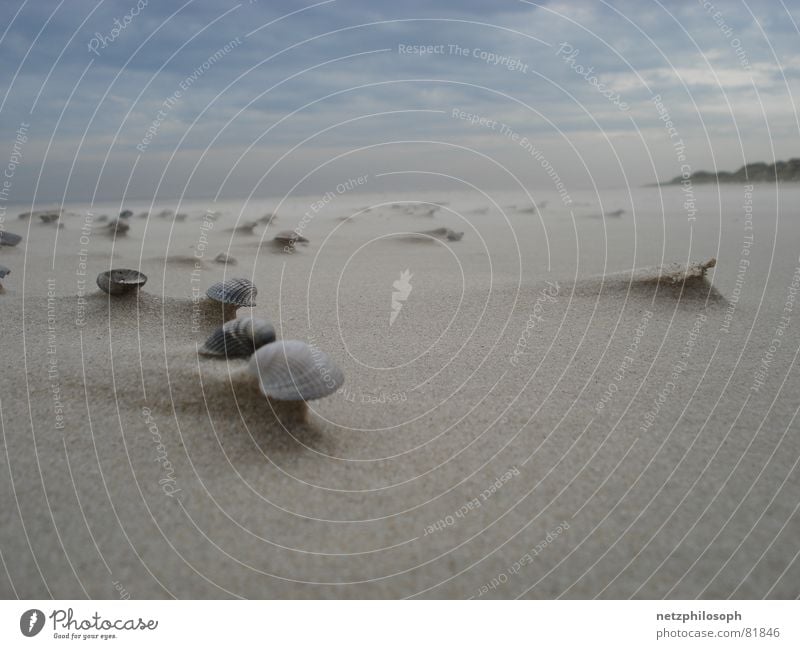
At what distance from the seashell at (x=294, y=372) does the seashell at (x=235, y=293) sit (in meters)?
2.54

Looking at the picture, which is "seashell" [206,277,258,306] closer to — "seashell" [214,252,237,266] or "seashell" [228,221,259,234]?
"seashell" [214,252,237,266]

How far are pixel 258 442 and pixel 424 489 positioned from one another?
1.21 m

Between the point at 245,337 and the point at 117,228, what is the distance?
8.93m

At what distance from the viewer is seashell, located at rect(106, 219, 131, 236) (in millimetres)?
12148

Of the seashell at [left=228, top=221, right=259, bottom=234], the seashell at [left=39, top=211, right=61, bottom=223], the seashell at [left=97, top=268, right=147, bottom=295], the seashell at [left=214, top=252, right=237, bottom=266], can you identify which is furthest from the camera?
the seashell at [left=39, top=211, right=61, bottom=223]

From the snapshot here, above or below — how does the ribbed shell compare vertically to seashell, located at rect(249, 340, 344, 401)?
above

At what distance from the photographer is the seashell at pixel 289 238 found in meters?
10.5

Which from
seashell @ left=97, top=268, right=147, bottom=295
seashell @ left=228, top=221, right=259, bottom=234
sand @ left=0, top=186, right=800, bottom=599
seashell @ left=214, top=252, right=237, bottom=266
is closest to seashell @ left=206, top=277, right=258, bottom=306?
sand @ left=0, top=186, right=800, bottom=599

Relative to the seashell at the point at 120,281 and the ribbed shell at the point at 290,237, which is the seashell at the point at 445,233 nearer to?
the ribbed shell at the point at 290,237

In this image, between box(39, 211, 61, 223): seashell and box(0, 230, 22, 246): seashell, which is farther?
box(39, 211, 61, 223): seashell

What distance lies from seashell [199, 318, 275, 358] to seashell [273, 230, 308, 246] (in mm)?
5864

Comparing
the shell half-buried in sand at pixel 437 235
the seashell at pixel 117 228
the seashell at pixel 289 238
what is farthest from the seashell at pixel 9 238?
the shell half-buried in sand at pixel 437 235

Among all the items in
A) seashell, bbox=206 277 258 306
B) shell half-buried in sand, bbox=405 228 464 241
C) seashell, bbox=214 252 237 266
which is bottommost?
seashell, bbox=206 277 258 306
